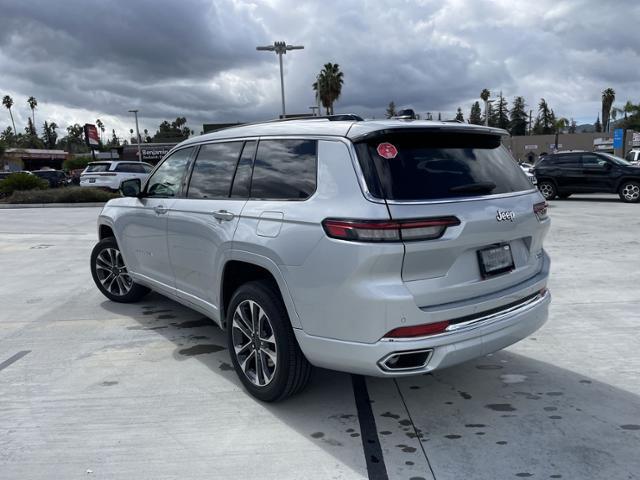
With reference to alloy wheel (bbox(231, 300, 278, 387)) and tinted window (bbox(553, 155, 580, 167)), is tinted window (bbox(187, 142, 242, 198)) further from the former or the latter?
tinted window (bbox(553, 155, 580, 167))

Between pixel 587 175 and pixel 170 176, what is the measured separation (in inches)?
636

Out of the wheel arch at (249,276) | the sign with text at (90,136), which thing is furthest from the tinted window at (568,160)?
the sign with text at (90,136)

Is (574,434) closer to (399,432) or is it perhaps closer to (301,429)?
(399,432)

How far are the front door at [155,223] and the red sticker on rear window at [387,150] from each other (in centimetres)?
213

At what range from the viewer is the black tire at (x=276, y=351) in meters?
3.28

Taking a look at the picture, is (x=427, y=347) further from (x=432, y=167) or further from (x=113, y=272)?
(x=113, y=272)

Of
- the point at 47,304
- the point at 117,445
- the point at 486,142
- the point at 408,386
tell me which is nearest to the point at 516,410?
the point at 408,386

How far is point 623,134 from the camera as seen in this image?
5081 centimetres

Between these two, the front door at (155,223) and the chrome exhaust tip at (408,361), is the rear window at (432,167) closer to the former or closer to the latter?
the chrome exhaust tip at (408,361)

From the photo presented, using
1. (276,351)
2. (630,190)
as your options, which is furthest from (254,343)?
(630,190)

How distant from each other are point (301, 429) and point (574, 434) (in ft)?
5.32

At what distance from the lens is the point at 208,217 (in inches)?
155

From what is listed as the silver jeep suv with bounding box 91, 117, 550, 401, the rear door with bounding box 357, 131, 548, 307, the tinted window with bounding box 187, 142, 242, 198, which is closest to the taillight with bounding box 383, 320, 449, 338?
the silver jeep suv with bounding box 91, 117, 550, 401

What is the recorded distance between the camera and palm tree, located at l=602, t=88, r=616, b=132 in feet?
298
